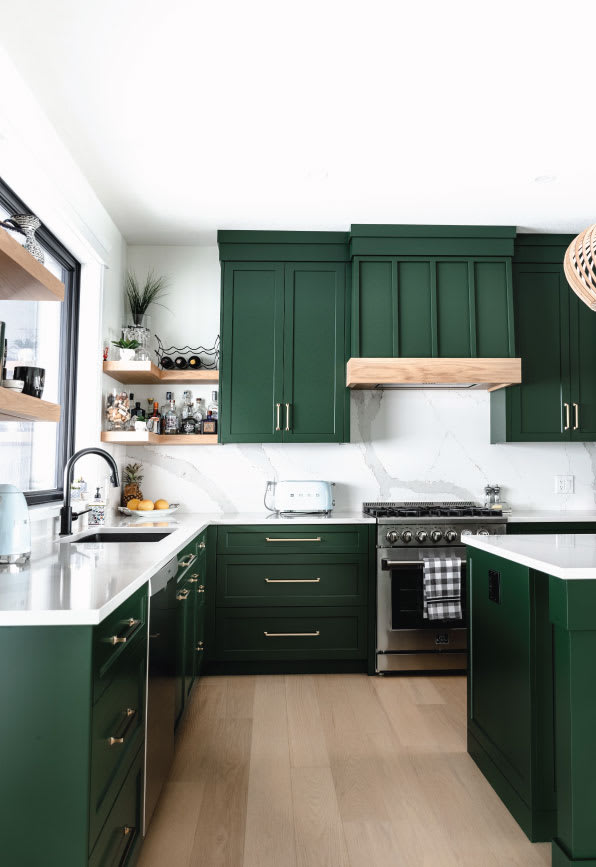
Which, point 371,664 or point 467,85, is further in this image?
point 371,664

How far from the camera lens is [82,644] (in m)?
1.33

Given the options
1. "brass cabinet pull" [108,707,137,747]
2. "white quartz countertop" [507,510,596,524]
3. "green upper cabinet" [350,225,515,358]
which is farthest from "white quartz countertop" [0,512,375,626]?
"white quartz countertop" [507,510,596,524]

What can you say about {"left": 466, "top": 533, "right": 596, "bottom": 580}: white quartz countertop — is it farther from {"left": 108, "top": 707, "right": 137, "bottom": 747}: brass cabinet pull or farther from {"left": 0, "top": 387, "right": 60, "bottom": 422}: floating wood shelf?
{"left": 0, "top": 387, "right": 60, "bottom": 422}: floating wood shelf

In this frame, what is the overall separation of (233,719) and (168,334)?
95.5 inches

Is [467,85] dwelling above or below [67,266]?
above

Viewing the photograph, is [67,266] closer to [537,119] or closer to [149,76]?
[149,76]

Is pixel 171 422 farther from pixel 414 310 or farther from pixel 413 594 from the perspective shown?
pixel 413 594

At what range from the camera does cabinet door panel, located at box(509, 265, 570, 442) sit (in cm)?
393

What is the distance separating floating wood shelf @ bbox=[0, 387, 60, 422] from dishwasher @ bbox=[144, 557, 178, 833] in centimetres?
64

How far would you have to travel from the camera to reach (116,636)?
1.53m

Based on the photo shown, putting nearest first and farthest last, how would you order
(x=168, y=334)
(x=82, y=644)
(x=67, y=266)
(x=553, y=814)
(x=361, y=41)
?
1. (x=82, y=644)
2. (x=553, y=814)
3. (x=361, y=41)
4. (x=67, y=266)
5. (x=168, y=334)

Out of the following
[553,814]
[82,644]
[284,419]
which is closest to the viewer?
[82,644]

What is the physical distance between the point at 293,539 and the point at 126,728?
198 centimetres

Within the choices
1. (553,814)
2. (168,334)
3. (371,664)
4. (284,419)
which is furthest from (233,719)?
(168,334)
